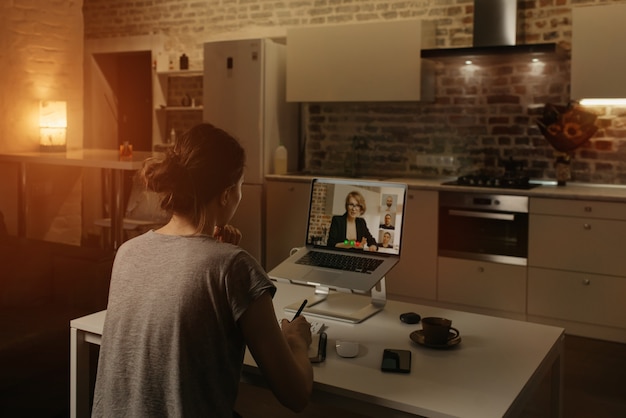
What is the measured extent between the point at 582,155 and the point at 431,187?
1.12 m

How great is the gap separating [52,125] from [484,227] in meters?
3.90

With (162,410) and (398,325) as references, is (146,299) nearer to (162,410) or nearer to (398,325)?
(162,410)

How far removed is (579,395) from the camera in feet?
11.8

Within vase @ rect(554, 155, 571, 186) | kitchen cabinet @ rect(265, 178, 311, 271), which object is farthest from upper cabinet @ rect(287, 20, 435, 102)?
vase @ rect(554, 155, 571, 186)

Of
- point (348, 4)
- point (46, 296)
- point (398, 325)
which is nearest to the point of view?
point (398, 325)

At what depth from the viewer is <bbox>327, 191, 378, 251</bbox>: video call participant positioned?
254 cm

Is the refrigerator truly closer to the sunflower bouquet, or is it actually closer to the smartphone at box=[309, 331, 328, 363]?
the sunflower bouquet

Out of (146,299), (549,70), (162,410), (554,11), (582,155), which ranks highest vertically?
(554,11)

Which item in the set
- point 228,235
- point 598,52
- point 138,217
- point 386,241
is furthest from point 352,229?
point 138,217

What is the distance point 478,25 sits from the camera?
5012 millimetres

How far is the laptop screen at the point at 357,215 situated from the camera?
97.7 inches

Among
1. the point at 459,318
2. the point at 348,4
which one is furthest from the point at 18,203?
the point at 459,318

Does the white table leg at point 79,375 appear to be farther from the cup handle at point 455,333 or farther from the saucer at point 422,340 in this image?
the cup handle at point 455,333

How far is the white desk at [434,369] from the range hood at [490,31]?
113 inches
